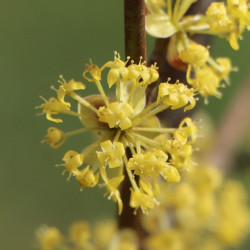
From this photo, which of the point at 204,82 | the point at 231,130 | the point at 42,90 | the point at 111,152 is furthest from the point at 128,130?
the point at 42,90

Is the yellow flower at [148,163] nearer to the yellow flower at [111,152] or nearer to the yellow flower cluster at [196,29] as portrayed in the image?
the yellow flower at [111,152]

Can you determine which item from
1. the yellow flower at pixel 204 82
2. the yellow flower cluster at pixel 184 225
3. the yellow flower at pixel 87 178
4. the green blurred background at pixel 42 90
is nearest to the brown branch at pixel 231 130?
the yellow flower cluster at pixel 184 225

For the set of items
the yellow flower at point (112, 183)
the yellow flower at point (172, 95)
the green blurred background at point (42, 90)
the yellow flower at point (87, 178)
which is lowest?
the green blurred background at point (42, 90)

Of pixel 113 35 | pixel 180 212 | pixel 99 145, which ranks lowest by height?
pixel 113 35

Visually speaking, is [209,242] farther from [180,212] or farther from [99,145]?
[99,145]

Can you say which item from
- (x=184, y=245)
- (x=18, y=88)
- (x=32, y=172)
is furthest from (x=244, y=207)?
(x=18, y=88)
